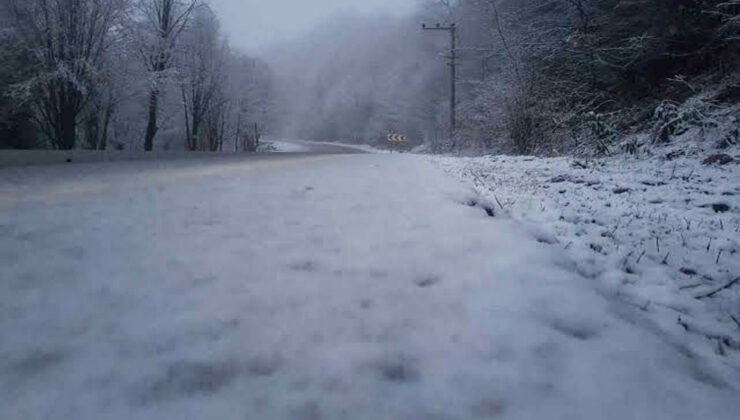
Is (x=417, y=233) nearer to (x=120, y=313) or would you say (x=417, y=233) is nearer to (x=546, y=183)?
(x=120, y=313)

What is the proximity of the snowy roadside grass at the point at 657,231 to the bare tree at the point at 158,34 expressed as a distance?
57.7 feet

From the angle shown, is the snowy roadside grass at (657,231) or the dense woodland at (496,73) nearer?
the snowy roadside grass at (657,231)

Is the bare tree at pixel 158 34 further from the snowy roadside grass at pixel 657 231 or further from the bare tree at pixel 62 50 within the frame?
the snowy roadside grass at pixel 657 231

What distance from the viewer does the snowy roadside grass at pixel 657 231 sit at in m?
2.00

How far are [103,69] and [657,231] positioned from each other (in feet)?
60.5

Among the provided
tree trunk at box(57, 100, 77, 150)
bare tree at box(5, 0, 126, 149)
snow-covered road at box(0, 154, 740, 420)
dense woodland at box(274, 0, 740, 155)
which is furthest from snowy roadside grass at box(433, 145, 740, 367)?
tree trunk at box(57, 100, 77, 150)

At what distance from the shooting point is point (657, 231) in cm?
334

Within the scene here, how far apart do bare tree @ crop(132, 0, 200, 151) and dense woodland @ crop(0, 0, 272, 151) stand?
0.15 feet

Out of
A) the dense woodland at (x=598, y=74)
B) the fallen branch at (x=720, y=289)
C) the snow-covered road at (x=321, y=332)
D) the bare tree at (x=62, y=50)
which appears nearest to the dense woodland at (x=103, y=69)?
the bare tree at (x=62, y=50)

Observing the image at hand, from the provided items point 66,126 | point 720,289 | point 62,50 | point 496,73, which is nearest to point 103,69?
point 62,50

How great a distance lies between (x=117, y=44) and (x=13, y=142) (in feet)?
18.7

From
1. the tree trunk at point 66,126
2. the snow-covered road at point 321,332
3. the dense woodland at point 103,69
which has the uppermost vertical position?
the dense woodland at point 103,69

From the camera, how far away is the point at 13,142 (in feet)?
55.8

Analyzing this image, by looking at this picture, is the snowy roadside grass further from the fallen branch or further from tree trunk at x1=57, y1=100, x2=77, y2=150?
tree trunk at x1=57, y1=100, x2=77, y2=150
